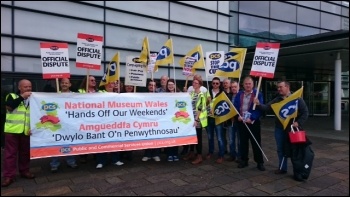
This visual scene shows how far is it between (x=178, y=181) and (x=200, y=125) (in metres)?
1.60

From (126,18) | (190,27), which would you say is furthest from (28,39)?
(190,27)

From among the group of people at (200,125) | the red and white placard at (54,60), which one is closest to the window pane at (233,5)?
the group of people at (200,125)

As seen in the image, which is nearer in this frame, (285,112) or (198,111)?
(285,112)

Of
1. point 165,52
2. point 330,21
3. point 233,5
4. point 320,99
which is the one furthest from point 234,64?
point 330,21

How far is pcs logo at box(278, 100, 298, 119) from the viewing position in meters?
5.09

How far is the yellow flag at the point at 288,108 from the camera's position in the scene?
5078mm

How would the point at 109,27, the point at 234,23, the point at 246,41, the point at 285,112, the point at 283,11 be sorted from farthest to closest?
the point at 283,11
the point at 246,41
the point at 234,23
the point at 109,27
the point at 285,112

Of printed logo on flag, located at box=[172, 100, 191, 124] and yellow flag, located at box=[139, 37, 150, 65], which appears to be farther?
yellow flag, located at box=[139, 37, 150, 65]

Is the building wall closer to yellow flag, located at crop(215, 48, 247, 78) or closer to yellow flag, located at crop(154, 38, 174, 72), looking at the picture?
yellow flag, located at crop(154, 38, 174, 72)

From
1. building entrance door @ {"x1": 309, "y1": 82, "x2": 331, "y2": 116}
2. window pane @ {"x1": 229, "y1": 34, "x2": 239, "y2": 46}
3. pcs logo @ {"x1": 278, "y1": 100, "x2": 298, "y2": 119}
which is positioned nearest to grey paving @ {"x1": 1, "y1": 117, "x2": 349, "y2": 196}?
pcs logo @ {"x1": 278, "y1": 100, "x2": 298, "y2": 119}

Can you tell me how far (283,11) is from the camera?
1617cm

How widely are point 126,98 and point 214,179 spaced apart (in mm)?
2365

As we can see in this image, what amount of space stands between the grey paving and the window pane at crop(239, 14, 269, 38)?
9.64 meters

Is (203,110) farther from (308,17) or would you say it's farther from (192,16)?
(308,17)
